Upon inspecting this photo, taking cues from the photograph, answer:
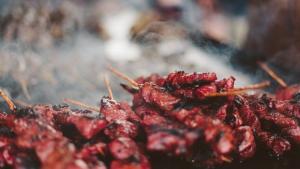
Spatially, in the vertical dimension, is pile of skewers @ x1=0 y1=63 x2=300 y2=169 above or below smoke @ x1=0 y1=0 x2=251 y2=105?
below

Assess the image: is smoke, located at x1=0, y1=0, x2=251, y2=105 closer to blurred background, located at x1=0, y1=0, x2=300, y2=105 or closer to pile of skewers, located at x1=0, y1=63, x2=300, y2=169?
blurred background, located at x1=0, y1=0, x2=300, y2=105

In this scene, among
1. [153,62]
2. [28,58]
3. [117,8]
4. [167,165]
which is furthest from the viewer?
[117,8]

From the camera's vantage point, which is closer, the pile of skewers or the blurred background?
the pile of skewers

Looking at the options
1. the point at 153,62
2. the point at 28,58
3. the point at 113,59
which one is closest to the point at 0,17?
the point at 28,58

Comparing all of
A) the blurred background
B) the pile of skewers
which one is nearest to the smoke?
the blurred background

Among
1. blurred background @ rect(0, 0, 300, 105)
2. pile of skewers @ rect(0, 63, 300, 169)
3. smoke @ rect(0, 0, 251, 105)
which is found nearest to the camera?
pile of skewers @ rect(0, 63, 300, 169)

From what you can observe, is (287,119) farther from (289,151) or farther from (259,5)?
(259,5)

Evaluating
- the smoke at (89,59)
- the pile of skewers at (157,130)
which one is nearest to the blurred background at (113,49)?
the smoke at (89,59)
